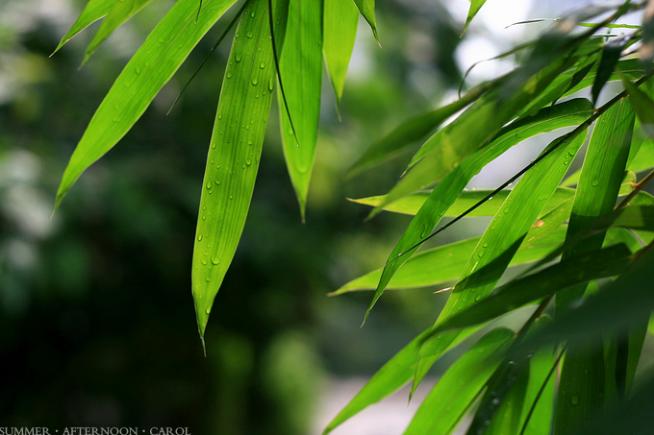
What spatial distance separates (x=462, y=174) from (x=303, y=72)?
0.42ft

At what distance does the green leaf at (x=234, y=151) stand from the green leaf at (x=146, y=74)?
13 millimetres

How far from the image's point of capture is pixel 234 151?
0.43 metres

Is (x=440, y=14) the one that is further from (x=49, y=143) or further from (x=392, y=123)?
(x=49, y=143)

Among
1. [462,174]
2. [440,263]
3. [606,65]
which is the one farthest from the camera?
[440,263]

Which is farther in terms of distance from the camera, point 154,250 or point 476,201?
point 154,250

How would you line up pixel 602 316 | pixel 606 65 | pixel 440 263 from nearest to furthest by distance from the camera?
pixel 602 316 < pixel 606 65 < pixel 440 263

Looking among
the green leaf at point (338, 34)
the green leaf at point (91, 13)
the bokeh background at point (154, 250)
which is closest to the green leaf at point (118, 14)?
the green leaf at point (91, 13)

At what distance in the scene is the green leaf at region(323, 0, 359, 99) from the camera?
470mm

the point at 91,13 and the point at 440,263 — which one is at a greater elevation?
the point at 91,13

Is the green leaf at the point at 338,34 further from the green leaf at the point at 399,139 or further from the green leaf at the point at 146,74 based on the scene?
the green leaf at the point at 399,139

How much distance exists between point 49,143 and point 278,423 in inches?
61.4

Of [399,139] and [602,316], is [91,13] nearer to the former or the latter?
[399,139]

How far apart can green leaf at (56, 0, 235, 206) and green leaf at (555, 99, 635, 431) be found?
0.24 m

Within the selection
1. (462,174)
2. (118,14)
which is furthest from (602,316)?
(118,14)
